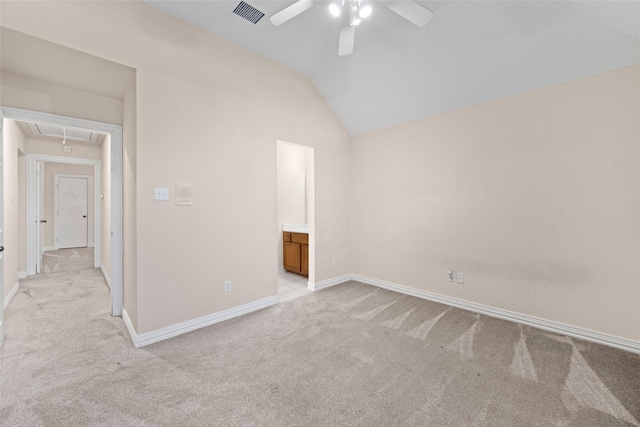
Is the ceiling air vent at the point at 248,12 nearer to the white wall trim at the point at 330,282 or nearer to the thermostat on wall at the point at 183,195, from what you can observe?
the thermostat on wall at the point at 183,195

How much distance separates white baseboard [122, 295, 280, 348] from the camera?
236cm

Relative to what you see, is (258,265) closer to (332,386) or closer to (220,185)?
(220,185)

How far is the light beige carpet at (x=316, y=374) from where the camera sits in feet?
5.14

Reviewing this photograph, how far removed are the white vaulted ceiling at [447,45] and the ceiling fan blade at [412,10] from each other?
518 millimetres

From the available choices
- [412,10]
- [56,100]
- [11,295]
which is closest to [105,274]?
[11,295]

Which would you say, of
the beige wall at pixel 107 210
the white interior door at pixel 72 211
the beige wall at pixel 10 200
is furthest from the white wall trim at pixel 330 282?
the white interior door at pixel 72 211

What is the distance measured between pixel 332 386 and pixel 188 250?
1.85m

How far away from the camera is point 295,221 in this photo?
17.7 feet

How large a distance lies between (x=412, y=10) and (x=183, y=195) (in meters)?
2.55

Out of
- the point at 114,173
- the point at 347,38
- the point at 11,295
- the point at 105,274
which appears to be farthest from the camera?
the point at 105,274

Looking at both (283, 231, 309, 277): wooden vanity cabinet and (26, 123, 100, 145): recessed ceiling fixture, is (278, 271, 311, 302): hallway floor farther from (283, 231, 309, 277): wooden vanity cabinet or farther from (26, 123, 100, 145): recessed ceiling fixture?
(26, 123, 100, 145): recessed ceiling fixture

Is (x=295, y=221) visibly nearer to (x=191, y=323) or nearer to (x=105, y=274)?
(x=191, y=323)

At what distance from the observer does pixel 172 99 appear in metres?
2.51

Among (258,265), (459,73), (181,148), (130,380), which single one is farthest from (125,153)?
(459,73)
